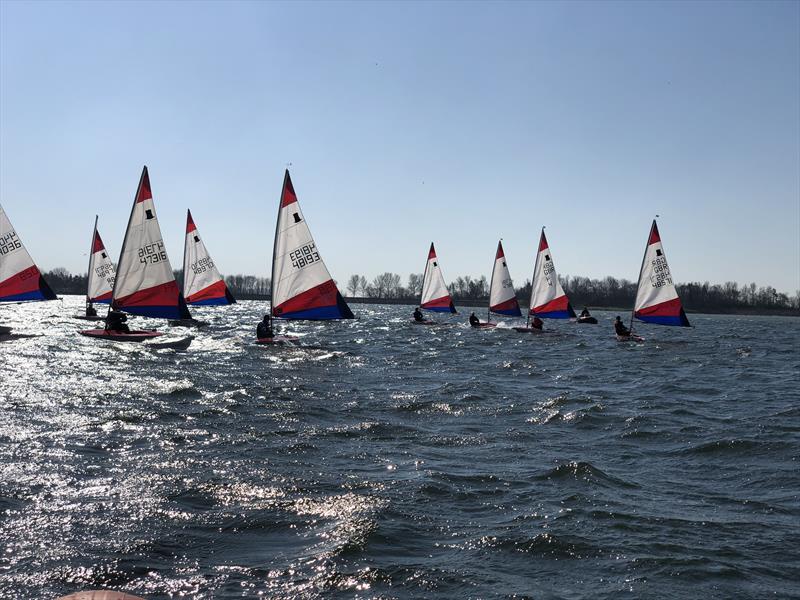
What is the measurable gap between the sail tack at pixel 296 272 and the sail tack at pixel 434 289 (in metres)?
31.3

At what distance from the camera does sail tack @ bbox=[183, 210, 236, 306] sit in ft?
165

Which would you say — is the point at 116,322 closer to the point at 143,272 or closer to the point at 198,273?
the point at 143,272

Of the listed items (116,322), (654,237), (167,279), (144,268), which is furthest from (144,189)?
(654,237)

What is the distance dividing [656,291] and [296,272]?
24.0 meters

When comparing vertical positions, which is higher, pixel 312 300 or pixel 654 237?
pixel 654 237

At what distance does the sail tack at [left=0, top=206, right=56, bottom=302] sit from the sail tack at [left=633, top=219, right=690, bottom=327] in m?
34.3

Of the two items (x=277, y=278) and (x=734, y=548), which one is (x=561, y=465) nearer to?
(x=734, y=548)

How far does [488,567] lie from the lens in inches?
254

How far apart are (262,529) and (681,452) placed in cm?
785

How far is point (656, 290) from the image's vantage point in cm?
4156

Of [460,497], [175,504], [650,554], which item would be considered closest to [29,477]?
[175,504]

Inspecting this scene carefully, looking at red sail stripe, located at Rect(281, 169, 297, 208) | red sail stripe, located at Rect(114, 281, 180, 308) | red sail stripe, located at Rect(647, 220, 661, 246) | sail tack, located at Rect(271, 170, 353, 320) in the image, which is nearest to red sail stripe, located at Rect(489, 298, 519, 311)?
red sail stripe, located at Rect(647, 220, 661, 246)

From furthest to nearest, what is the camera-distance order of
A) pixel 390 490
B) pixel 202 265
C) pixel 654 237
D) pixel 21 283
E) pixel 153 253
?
pixel 202 265, pixel 654 237, pixel 21 283, pixel 153 253, pixel 390 490

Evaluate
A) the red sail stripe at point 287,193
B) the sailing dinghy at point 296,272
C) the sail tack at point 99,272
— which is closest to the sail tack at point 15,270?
the sail tack at point 99,272
